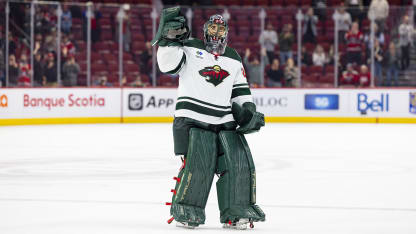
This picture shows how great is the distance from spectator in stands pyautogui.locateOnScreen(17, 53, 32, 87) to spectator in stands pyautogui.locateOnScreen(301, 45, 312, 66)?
547 cm

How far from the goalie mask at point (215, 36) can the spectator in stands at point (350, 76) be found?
12.2 meters

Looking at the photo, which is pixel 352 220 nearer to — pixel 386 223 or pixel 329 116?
pixel 386 223

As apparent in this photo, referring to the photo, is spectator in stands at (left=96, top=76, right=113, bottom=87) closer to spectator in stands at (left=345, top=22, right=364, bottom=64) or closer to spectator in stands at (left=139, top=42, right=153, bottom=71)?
spectator in stands at (left=139, top=42, right=153, bottom=71)

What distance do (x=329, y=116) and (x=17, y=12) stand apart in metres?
6.59

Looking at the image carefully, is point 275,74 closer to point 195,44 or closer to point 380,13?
point 380,13

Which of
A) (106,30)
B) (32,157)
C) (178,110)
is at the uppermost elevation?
(106,30)

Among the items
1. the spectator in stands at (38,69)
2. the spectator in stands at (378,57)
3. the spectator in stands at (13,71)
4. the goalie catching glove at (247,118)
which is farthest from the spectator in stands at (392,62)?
the goalie catching glove at (247,118)

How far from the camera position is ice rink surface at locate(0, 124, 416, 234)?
518 cm

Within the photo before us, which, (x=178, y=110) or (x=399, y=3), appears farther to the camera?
(x=399, y=3)

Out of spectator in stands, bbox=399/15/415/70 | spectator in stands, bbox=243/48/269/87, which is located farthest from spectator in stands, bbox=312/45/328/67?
spectator in stands, bbox=399/15/415/70

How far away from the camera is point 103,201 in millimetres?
6176

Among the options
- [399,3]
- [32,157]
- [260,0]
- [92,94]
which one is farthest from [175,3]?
[32,157]

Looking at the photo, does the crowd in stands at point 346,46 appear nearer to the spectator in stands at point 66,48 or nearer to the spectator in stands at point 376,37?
the spectator in stands at point 376,37

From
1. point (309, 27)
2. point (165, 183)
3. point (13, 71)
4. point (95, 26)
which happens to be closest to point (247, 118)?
point (165, 183)
